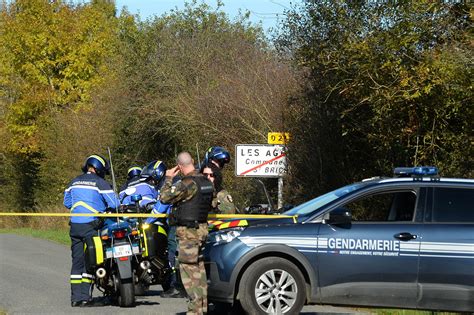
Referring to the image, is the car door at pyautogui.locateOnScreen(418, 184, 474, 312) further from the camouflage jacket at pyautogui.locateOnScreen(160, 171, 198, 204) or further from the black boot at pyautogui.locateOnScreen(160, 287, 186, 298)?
the black boot at pyautogui.locateOnScreen(160, 287, 186, 298)

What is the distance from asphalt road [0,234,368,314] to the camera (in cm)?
1151

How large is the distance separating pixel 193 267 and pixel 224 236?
477 millimetres

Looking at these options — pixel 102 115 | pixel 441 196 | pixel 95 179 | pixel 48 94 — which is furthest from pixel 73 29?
pixel 441 196

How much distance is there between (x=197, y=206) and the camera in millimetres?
10344

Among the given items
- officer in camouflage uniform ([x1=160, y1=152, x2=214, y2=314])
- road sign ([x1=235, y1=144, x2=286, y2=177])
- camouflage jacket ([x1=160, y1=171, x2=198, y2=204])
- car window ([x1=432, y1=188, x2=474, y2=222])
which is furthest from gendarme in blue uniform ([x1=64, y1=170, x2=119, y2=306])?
road sign ([x1=235, y1=144, x2=286, y2=177])

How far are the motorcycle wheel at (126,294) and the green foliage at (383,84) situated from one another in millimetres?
5848

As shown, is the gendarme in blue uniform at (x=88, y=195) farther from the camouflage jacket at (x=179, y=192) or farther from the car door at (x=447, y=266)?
the car door at (x=447, y=266)

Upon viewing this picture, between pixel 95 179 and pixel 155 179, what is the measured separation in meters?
1.57

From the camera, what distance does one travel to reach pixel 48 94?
47.1 metres

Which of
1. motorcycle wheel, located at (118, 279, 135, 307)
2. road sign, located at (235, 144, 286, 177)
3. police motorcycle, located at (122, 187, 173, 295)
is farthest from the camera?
road sign, located at (235, 144, 286, 177)

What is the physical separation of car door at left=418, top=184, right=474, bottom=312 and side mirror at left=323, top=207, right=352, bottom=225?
2.65ft

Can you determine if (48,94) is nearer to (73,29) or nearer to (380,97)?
(73,29)

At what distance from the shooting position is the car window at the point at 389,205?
10.1 meters

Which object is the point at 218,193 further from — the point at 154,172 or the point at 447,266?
the point at 447,266
